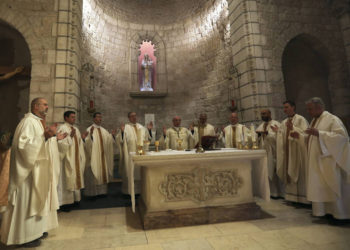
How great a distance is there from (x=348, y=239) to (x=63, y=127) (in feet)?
16.2

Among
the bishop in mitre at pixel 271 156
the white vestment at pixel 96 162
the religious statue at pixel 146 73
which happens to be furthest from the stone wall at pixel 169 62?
the bishop in mitre at pixel 271 156

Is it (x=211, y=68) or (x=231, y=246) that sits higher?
(x=211, y=68)

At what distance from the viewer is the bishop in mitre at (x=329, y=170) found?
2.98m

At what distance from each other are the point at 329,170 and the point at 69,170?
14.6 ft

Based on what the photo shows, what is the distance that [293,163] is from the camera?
3961 millimetres

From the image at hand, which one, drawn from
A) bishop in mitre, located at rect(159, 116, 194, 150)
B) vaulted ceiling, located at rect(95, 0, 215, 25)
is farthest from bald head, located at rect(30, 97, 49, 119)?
vaulted ceiling, located at rect(95, 0, 215, 25)

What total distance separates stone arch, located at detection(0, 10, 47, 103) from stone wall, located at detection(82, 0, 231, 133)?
5.38ft

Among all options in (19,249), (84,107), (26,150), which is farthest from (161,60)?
(19,249)

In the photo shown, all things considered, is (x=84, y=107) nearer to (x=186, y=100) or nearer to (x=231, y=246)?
(x=186, y=100)

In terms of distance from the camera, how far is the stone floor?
249 centimetres

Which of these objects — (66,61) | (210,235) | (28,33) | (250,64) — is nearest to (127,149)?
(66,61)

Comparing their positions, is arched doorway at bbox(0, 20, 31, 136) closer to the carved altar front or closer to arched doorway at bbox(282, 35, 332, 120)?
the carved altar front

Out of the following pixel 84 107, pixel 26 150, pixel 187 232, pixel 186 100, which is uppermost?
pixel 186 100

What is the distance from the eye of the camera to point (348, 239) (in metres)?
2.51
